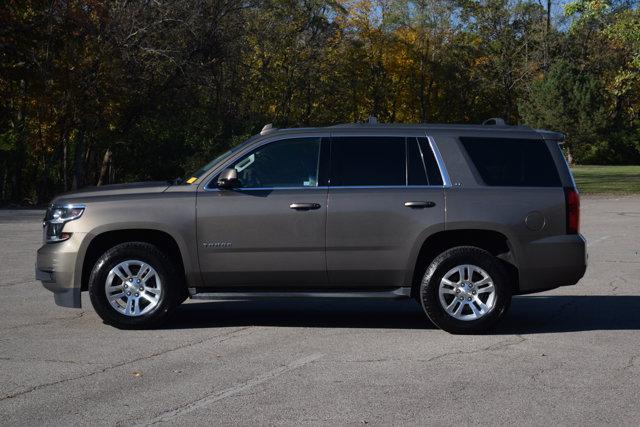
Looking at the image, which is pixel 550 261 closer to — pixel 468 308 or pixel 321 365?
pixel 468 308

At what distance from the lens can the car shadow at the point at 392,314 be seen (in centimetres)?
977

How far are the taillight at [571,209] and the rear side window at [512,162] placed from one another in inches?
5.1

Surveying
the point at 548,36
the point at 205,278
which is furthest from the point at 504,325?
the point at 548,36

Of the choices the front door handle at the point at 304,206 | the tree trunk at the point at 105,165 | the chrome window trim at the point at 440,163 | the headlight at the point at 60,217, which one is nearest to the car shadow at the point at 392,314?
the front door handle at the point at 304,206

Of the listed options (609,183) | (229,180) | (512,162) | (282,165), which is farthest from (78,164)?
(512,162)

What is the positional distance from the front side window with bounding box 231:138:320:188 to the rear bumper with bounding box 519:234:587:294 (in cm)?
207

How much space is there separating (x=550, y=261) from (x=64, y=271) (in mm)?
4430

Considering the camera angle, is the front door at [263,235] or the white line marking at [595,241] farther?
the white line marking at [595,241]

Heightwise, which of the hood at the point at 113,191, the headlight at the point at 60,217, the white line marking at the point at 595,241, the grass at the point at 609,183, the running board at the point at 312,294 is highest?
the hood at the point at 113,191

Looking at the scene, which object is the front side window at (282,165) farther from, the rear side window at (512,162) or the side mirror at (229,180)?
the rear side window at (512,162)

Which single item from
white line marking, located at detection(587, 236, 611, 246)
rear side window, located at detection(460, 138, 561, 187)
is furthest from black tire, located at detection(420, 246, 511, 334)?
white line marking, located at detection(587, 236, 611, 246)

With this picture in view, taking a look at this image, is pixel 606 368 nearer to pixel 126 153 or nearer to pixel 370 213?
pixel 370 213

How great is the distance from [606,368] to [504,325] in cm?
216

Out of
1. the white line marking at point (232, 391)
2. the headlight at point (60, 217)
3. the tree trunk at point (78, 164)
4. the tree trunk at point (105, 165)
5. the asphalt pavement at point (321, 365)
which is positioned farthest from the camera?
the tree trunk at point (105, 165)
